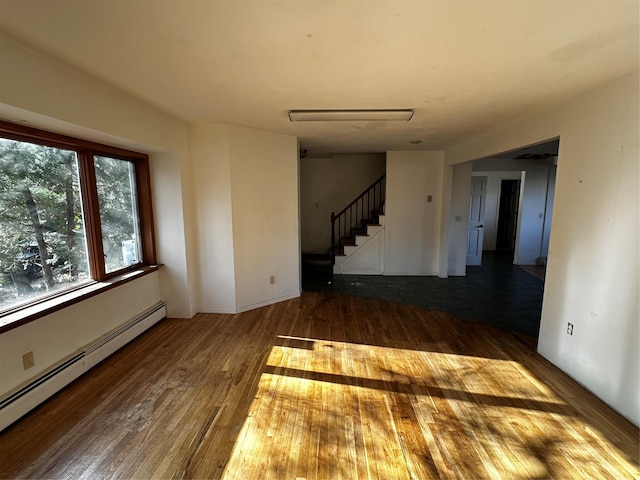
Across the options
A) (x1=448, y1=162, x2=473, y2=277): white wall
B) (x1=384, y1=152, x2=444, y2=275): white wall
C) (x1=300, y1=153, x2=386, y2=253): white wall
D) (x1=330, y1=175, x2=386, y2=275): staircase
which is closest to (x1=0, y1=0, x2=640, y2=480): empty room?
(x1=384, y1=152, x2=444, y2=275): white wall

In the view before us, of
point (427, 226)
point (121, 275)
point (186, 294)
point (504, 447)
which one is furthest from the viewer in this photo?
point (427, 226)

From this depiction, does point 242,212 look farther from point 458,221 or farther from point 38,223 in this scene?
point 458,221

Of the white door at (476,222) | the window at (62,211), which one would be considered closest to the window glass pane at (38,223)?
the window at (62,211)

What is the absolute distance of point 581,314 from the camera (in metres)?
2.41

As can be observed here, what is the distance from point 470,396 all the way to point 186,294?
3248 millimetres

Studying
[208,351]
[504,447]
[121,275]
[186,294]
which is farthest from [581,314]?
[121,275]

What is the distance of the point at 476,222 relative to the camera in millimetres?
6633

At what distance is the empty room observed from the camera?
162 centimetres

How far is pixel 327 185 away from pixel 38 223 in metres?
5.44

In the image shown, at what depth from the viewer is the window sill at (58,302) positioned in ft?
6.53

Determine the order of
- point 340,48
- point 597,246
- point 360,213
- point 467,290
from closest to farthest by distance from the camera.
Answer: point 340,48 → point 597,246 → point 467,290 → point 360,213

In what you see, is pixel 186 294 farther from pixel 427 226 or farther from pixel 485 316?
pixel 427 226

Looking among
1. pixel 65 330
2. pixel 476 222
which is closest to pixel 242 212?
pixel 65 330

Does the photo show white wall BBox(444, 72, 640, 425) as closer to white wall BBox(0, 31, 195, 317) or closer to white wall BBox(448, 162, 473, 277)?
white wall BBox(448, 162, 473, 277)
